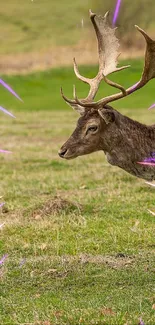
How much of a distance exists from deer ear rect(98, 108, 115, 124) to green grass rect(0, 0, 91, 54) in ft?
122

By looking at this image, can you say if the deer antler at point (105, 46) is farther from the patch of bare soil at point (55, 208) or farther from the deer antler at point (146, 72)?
the patch of bare soil at point (55, 208)

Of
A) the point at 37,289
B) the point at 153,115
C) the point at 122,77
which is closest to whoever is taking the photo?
the point at 37,289

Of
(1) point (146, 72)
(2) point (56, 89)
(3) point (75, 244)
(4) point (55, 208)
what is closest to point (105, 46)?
(1) point (146, 72)

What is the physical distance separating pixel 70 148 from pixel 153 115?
1815 centimetres

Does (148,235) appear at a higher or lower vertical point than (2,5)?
higher

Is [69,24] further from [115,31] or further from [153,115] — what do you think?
[115,31]

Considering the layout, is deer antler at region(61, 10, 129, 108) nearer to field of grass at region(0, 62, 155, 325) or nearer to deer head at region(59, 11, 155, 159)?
deer head at region(59, 11, 155, 159)

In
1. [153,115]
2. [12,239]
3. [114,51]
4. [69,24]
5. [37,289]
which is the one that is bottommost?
[69,24]

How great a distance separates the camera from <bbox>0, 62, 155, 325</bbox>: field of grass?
258 inches

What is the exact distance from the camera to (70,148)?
747 centimetres

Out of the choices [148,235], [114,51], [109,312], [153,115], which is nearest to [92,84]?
[114,51]

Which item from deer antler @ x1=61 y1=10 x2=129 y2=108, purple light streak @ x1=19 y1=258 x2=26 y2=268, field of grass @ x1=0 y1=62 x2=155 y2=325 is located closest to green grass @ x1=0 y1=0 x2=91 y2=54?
field of grass @ x1=0 y1=62 x2=155 y2=325

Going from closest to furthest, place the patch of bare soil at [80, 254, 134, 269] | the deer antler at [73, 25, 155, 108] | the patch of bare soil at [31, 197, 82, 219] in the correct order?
the deer antler at [73, 25, 155, 108]
the patch of bare soil at [80, 254, 134, 269]
the patch of bare soil at [31, 197, 82, 219]

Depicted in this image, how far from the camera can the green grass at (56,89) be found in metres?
32.2
